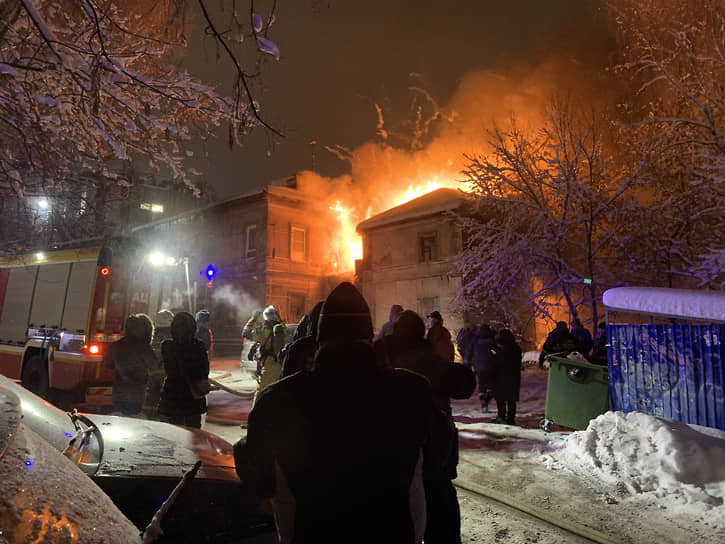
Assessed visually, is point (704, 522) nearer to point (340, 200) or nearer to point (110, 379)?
point (110, 379)

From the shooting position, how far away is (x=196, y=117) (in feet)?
19.8

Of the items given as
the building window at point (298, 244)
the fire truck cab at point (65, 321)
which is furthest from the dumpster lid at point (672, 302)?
the building window at point (298, 244)

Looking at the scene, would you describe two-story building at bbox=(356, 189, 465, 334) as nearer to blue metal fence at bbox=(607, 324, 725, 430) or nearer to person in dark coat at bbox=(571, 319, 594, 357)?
person in dark coat at bbox=(571, 319, 594, 357)

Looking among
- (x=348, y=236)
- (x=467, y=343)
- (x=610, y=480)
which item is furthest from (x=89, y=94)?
(x=348, y=236)

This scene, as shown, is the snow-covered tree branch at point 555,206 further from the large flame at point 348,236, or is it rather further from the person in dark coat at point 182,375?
the large flame at point 348,236

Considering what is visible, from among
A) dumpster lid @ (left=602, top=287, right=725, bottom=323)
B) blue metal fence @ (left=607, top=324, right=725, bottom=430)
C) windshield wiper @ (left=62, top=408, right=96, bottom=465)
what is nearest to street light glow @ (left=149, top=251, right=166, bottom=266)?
windshield wiper @ (left=62, top=408, right=96, bottom=465)

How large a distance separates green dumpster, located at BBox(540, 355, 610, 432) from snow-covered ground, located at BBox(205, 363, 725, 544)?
0.48m

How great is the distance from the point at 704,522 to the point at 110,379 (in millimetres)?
8448

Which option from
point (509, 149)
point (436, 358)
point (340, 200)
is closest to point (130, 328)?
point (436, 358)

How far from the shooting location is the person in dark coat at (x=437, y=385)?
2824 millimetres

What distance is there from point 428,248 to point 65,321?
19241mm

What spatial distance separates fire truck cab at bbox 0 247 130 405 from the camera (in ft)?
25.7

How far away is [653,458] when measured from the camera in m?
5.16

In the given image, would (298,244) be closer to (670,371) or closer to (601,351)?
(601,351)
